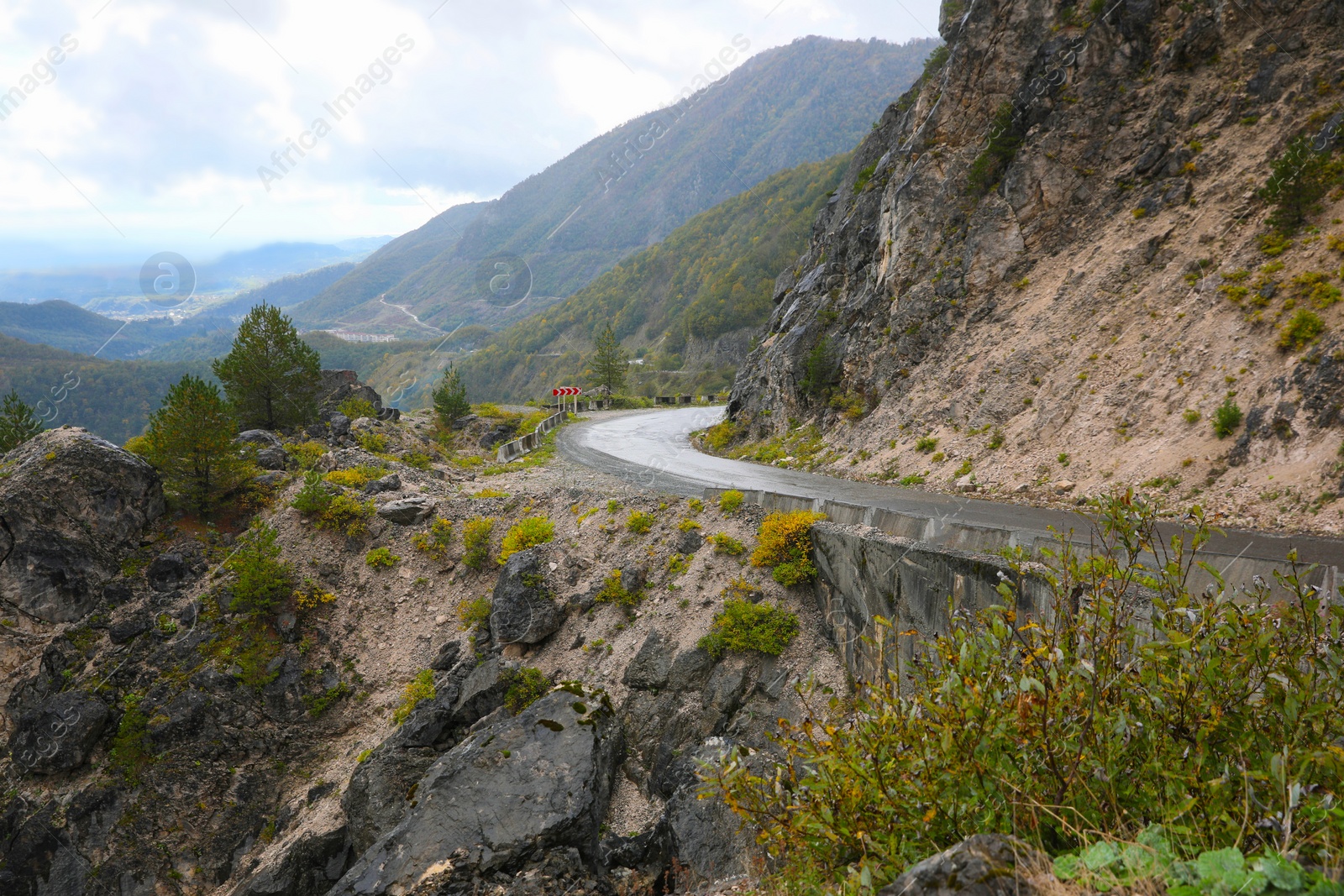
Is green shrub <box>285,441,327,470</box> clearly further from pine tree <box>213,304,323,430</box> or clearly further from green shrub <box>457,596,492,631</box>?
green shrub <box>457,596,492,631</box>

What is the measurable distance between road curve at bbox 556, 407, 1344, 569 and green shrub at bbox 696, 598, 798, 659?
10.8 feet

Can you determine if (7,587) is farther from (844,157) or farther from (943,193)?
(844,157)

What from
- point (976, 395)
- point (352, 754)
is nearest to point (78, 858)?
point (352, 754)

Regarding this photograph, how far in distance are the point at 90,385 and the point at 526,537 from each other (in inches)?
7428

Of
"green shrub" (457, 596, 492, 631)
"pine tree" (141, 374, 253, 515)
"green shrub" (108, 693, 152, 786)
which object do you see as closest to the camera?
"green shrub" (108, 693, 152, 786)

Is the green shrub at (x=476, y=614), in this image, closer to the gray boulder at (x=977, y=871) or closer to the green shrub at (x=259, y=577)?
the green shrub at (x=259, y=577)

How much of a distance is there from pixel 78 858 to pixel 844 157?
540 feet

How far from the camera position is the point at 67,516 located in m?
17.2

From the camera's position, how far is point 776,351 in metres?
35.5

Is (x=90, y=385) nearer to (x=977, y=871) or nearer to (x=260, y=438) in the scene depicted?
(x=260, y=438)

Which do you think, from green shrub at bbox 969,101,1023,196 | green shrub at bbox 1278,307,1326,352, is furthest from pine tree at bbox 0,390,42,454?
green shrub at bbox 969,101,1023,196

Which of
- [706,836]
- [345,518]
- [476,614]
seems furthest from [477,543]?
[706,836]

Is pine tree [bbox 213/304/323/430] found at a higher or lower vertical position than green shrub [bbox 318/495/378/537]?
higher

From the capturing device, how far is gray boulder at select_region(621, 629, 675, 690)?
36.6 ft
